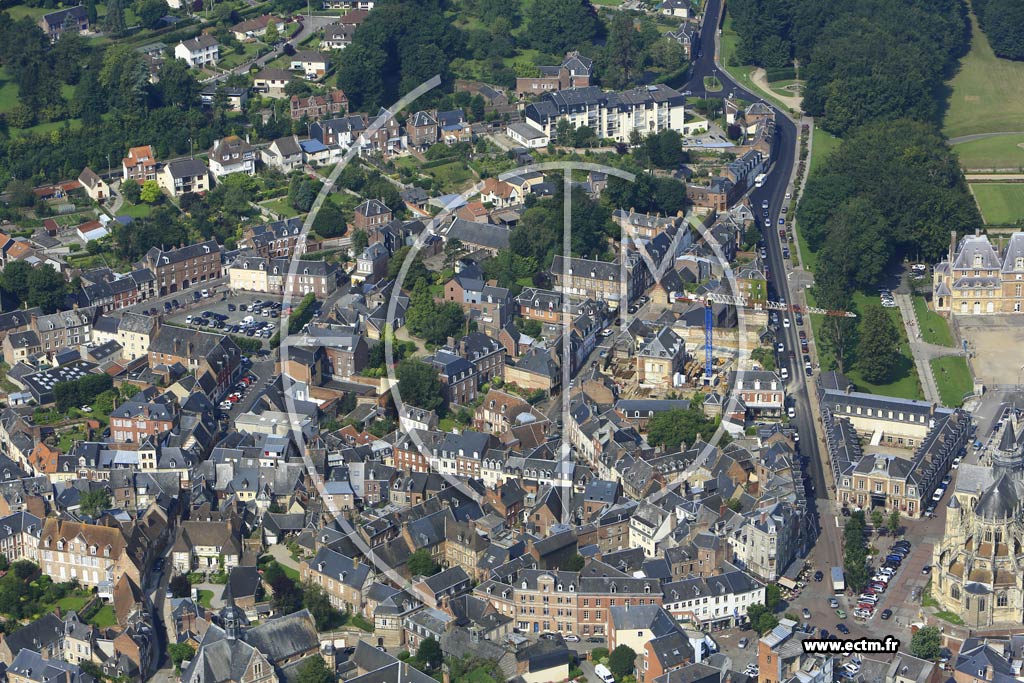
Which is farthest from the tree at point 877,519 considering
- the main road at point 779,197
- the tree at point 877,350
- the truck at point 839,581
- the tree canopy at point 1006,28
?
the tree canopy at point 1006,28

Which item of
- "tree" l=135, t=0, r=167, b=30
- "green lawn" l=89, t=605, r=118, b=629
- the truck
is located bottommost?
"green lawn" l=89, t=605, r=118, b=629

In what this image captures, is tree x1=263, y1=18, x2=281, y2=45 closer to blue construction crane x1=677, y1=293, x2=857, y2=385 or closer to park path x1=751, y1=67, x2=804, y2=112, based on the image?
park path x1=751, y1=67, x2=804, y2=112

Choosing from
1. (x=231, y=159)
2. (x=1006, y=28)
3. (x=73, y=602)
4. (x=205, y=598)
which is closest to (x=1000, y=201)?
(x=1006, y=28)

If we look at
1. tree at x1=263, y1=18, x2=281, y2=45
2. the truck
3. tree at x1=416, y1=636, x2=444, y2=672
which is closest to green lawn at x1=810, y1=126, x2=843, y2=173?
tree at x1=263, y1=18, x2=281, y2=45

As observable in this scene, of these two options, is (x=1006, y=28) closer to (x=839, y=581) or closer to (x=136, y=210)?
(x=136, y=210)

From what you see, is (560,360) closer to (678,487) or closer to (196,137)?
(678,487)

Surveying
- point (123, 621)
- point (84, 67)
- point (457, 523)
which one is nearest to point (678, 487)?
point (457, 523)
